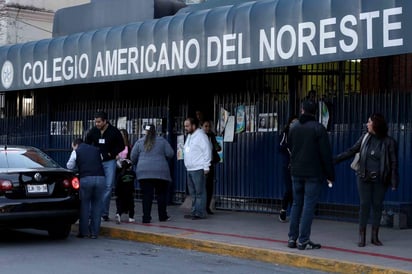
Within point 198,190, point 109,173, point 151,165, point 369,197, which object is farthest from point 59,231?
point 369,197

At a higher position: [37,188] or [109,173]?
[109,173]

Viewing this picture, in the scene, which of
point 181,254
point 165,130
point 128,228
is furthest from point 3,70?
point 181,254

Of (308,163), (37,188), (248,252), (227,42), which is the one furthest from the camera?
(227,42)

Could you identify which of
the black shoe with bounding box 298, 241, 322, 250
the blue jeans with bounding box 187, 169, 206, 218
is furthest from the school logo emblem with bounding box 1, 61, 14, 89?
the black shoe with bounding box 298, 241, 322, 250

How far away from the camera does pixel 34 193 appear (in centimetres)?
1070

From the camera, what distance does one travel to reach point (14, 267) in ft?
29.9

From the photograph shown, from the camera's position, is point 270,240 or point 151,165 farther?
point 151,165

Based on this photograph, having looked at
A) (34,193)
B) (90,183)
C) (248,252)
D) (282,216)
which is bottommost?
(248,252)

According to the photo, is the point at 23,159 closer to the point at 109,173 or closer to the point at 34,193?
the point at 34,193

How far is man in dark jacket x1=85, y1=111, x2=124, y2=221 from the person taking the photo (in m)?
12.3

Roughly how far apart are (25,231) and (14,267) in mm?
3726

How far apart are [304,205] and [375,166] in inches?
42.2

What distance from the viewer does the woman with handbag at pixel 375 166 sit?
970 cm

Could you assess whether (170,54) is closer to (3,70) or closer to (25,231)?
(25,231)
